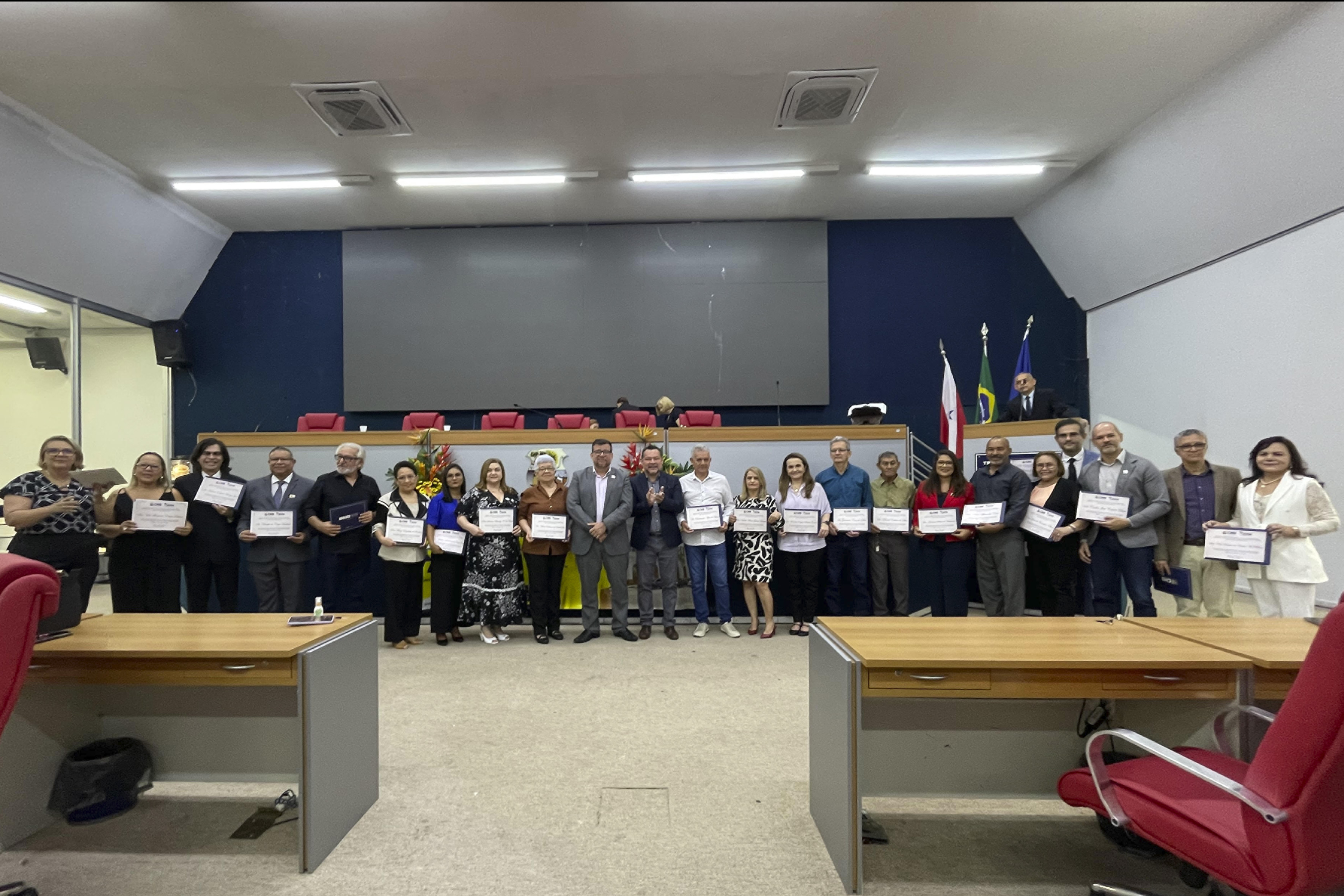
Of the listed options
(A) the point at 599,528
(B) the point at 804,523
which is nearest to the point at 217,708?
(A) the point at 599,528

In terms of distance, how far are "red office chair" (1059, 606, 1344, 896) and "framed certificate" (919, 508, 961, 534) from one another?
3049 millimetres

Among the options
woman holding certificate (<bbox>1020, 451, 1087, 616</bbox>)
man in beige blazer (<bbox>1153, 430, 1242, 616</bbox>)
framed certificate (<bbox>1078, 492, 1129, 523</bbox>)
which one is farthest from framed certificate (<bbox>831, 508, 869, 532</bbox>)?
man in beige blazer (<bbox>1153, 430, 1242, 616</bbox>)

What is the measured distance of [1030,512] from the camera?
4.52 meters

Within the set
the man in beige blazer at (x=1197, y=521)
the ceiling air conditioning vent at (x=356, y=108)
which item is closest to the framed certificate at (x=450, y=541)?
the ceiling air conditioning vent at (x=356, y=108)

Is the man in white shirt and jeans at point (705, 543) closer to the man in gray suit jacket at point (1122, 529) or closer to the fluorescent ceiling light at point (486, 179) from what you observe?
the man in gray suit jacket at point (1122, 529)

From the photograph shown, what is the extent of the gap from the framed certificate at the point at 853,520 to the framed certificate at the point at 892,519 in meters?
0.07

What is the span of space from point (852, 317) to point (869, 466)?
3.54 m

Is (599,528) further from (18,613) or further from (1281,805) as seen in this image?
(1281,805)

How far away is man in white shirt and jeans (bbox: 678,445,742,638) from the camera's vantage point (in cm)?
541

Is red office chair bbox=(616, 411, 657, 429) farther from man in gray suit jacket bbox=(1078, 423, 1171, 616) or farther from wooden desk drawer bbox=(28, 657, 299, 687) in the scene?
wooden desk drawer bbox=(28, 657, 299, 687)

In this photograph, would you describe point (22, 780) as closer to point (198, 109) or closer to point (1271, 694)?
point (1271, 694)

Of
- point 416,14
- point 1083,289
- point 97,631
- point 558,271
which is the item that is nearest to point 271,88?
point 558,271

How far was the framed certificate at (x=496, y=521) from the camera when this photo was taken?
197 inches

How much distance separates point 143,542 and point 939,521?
5525mm
